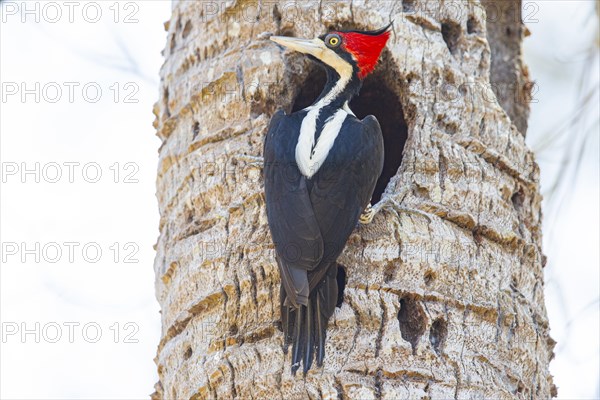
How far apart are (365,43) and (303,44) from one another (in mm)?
226

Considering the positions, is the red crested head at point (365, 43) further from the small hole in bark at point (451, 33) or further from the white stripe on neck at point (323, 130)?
the small hole in bark at point (451, 33)

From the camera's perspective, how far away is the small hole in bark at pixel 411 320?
11.0ft

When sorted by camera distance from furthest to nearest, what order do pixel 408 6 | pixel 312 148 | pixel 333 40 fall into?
pixel 408 6, pixel 333 40, pixel 312 148

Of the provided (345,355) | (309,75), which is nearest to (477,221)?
(345,355)

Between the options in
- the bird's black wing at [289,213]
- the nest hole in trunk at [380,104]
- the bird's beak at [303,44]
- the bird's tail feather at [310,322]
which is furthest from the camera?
the nest hole in trunk at [380,104]

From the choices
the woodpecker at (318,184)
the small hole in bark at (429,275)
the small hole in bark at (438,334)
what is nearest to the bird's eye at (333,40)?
the woodpecker at (318,184)

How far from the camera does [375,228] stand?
3.57 meters

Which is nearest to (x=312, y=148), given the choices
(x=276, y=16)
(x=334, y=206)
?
(x=334, y=206)

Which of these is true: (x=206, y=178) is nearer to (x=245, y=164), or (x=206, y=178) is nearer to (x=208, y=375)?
(x=245, y=164)

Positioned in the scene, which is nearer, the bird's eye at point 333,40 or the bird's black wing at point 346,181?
the bird's black wing at point 346,181

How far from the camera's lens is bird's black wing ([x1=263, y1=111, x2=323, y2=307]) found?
11.0 ft

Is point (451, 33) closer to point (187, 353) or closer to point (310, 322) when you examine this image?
point (310, 322)

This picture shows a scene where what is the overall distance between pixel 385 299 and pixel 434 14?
1.29 m

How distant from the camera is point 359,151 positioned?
3695 millimetres
